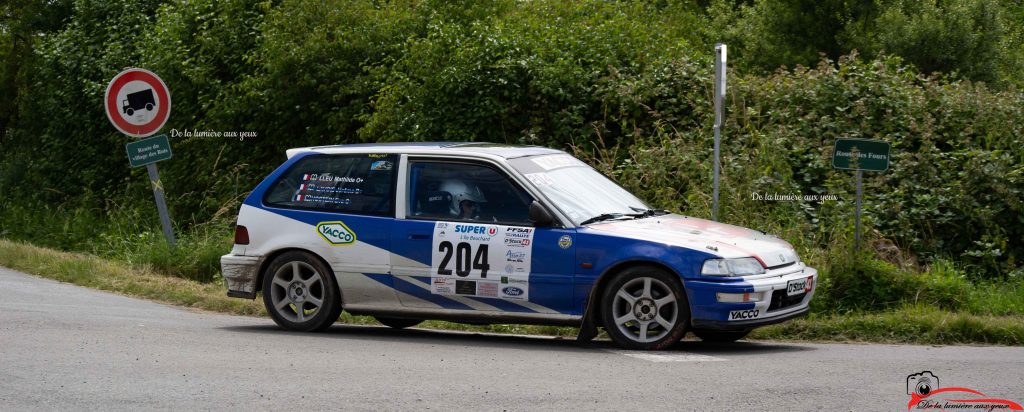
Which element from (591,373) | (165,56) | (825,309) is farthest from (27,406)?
(165,56)

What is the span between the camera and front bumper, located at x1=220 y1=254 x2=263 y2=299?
10.5 metres

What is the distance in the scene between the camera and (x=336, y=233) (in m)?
10.1

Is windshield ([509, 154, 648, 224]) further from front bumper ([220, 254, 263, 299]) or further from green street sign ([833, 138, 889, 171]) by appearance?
front bumper ([220, 254, 263, 299])

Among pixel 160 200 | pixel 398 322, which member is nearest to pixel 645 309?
pixel 398 322

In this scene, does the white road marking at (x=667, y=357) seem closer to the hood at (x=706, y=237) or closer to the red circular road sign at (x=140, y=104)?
the hood at (x=706, y=237)

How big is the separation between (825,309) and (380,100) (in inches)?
300

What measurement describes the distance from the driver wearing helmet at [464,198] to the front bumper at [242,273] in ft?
5.78

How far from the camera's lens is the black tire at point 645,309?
352 inches

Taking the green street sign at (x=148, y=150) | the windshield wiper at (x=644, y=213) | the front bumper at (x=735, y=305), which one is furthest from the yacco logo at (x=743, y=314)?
the green street sign at (x=148, y=150)

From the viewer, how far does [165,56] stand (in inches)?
790

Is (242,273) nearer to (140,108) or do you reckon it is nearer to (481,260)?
(481,260)

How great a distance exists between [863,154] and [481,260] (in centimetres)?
396

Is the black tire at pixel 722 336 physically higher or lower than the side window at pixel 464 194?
lower

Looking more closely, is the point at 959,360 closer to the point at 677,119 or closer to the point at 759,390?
the point at 759,390
